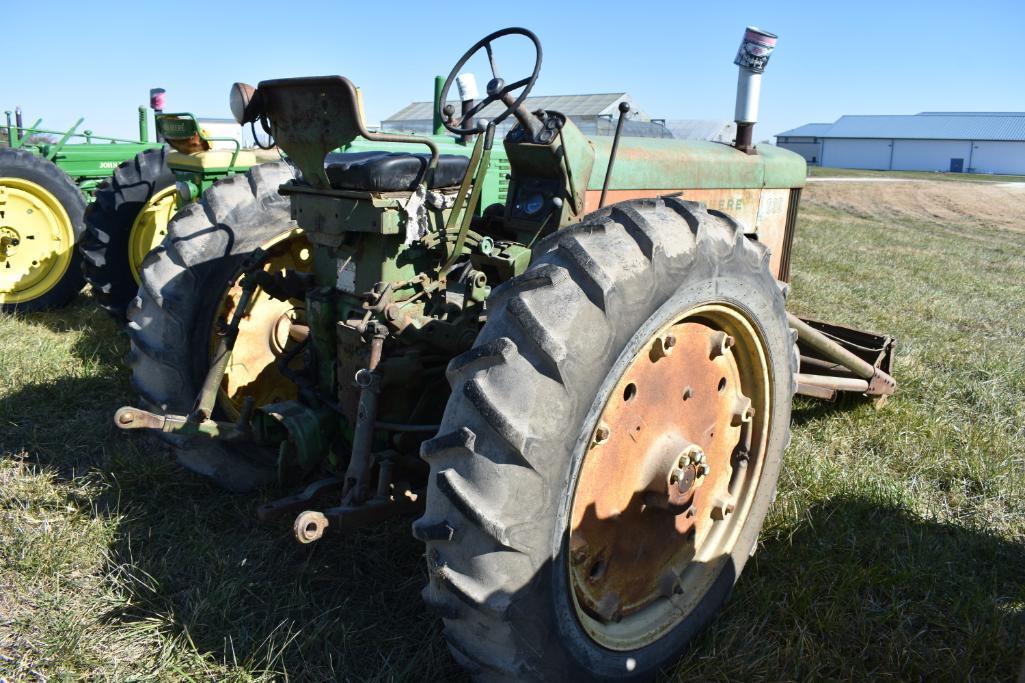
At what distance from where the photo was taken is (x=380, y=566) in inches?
111

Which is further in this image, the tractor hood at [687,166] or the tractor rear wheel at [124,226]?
the tractor rear wheel at [124,226]

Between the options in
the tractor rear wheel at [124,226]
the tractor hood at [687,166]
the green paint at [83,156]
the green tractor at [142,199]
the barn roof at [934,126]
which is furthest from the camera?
the barn roof at [934,126]

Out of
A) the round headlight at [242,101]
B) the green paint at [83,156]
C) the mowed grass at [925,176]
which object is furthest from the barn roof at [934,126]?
the round headlight at [242,101]

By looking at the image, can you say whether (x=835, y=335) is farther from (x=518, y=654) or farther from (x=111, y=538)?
(x=111, y=538)

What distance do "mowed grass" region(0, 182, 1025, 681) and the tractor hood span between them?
132 cm

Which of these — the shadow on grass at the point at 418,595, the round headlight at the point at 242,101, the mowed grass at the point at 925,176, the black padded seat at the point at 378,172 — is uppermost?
the round headlight at the point at 242,101

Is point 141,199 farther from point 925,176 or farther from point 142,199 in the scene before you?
point 925,176

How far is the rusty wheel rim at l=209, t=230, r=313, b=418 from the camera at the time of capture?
330cm

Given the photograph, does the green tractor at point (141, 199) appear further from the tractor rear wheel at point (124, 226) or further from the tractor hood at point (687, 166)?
the tractor hood at point (687, 166)

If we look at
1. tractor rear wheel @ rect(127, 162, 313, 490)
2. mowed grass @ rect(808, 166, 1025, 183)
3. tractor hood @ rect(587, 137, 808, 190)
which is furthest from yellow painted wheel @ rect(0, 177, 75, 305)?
mowed grass @ rect(808, 166, 1025, 183)

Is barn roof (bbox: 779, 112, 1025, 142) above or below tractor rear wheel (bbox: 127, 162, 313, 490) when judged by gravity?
above

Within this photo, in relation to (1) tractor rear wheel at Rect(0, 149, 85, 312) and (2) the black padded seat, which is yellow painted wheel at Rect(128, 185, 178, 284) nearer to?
(1) tractor rear wheel at Rect(0, 149, 85, 312)

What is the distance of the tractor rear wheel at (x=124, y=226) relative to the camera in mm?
5637

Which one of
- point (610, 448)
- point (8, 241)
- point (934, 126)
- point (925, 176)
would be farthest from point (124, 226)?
point (934, 126)
